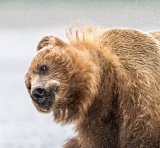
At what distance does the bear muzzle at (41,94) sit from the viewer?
6707 millimetres

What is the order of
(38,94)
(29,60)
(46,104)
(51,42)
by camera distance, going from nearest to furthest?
(38,94) → (46,104) → (51,42) → (29,60)

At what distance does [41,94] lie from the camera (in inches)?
265

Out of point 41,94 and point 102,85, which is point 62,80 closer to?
point 41,94

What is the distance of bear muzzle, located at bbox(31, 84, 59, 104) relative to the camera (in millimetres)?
6707

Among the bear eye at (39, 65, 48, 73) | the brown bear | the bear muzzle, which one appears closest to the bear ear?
the brown bear

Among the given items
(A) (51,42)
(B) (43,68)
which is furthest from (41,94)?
(A) (51,42)

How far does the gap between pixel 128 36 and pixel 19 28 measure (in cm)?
2217

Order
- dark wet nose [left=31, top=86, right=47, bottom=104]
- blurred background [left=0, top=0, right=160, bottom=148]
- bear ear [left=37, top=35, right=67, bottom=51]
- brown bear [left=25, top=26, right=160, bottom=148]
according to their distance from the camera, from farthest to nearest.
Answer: blurred background [left=0, top=0, right=160, bottom=148] < bear ear [left=37, top=35, right=67, bottom=51] < brown bear [left=25, top=26, right=160, bottom=148] < dark wet nose [left=31, top=86, right=47, bottom=104]

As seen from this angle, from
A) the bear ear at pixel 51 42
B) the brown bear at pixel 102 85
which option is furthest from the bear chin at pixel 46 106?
the bear ear at pixel 51 42

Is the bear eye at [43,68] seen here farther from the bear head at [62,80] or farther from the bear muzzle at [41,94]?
the bear muzzle at [41,94]

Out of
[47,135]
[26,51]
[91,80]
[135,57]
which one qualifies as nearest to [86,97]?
[91,80]

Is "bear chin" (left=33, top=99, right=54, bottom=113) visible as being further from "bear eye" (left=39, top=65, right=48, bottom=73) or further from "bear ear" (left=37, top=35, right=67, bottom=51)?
"bear ear" (left=37, top=35, right=67, bottom=51)

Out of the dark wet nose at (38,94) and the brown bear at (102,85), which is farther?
the brown bear at (102,85)

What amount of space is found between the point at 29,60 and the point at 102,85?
874 centimetres
